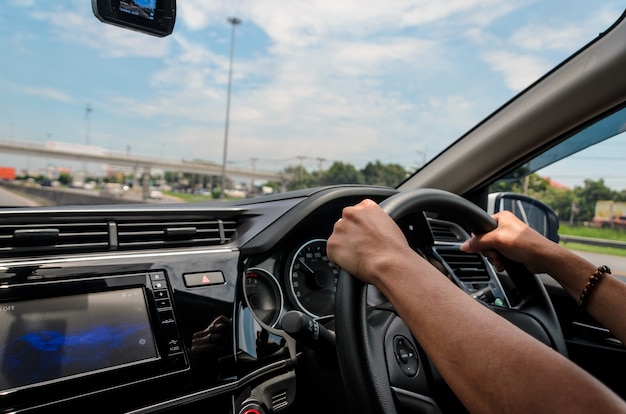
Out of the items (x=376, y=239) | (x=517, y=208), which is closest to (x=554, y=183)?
(x=517, y=208)

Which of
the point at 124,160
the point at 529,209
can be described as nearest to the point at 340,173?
the point at 529,209

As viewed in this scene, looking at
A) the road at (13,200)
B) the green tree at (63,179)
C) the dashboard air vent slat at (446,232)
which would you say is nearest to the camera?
the road at (13,200)

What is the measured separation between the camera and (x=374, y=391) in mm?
1167

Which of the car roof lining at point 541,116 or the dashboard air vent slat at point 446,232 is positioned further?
the dashboard air vent slat at point 446,232

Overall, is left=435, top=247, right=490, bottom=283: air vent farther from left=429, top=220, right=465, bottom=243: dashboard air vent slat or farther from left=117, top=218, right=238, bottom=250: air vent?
left=117, top=218, right=238, bottom=250: air vent

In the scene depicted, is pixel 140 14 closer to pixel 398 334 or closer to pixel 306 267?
pixel 306 267

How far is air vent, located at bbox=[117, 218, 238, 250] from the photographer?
184 cm

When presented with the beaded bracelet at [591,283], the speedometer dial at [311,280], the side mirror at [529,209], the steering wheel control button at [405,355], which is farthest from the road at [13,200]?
the side mirror at [529,209]

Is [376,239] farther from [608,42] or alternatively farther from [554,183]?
[554,183]

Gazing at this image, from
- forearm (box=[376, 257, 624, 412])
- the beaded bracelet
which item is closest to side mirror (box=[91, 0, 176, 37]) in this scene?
forearm (box=[376, 257, 624, 412])

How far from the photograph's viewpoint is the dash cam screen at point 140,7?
1494mm

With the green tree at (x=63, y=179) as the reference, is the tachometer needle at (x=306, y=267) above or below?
below

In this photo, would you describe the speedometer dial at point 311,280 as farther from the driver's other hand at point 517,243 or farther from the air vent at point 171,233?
the driver's other hand at point 517,243

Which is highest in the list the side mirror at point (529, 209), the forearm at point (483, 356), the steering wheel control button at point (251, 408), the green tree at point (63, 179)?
the side mirror at point (529, 209)
